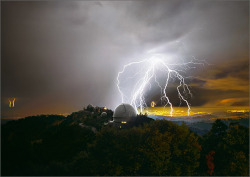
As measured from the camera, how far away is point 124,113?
39.8m

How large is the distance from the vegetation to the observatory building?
638 inches

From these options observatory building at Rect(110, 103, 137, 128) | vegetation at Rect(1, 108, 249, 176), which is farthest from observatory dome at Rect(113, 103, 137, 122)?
vegetation at Rect(1, 108, 249, 176)

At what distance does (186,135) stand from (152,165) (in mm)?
6515

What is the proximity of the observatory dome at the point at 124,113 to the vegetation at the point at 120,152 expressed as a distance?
53.7ft

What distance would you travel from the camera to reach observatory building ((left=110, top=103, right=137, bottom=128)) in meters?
39.2

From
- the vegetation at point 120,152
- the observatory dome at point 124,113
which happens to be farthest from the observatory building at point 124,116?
the vegetation at point 120,152

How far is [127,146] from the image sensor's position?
1936cm

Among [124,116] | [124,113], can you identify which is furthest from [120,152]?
[124,113]

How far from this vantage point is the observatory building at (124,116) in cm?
3925

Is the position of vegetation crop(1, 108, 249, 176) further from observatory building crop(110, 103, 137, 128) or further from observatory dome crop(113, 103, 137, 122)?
observatory dome crop(113, 103, 137, 122)

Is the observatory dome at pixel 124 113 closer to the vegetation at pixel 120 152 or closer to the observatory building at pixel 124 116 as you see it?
the observatory building at pixel 124 116

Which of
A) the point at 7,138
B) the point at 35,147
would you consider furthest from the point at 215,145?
the point at 7,138

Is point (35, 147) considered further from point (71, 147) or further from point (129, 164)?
point (129, 164)

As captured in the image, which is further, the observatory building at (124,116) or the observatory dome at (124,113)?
the observatory dome at (124,113)
